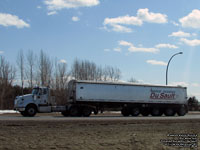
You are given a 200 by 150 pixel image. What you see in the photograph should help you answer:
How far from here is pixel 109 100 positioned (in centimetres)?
3222

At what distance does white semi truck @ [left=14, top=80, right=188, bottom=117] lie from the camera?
97.1 ft

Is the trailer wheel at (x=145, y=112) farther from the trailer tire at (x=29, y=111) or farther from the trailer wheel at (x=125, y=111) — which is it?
the trailer tire at (x=29, y=111)

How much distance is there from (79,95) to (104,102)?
303cm

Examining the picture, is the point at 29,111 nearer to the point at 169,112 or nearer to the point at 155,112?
the point at 155,112

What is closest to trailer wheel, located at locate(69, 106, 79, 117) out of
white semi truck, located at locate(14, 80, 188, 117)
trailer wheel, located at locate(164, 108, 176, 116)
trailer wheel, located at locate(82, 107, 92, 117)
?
white semi truck, located at locate(14, 80, 188, 117)

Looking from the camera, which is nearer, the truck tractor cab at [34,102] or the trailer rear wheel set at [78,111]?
the truck tractor cab at [34,102]

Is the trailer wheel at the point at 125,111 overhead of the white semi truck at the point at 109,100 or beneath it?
beneath

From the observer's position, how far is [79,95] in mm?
30500

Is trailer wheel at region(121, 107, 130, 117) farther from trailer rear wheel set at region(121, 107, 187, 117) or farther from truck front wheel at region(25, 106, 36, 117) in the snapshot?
truck front wheel at region(25, 106, 36, 117)

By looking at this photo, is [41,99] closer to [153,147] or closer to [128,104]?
[128,104]

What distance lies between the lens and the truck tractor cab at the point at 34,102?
29.0 metres

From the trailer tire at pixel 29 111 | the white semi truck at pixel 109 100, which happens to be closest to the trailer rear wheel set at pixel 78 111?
the white semi truck at pixel 109 100

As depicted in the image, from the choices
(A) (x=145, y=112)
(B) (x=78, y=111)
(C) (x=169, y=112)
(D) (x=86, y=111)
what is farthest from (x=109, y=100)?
(C) (x=169, y=112)

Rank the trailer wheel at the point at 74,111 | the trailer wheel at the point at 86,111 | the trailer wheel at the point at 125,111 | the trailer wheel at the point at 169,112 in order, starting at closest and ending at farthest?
the trailer wheel at the point at 74,111
the trailer wheel at the point at 86,111
the trailer wheel at the point at 125,111
the trailer wheel at the point at 169,112
